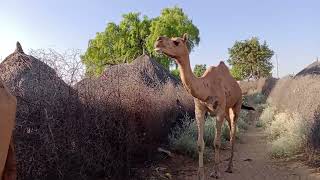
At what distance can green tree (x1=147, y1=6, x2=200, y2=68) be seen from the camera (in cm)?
4128

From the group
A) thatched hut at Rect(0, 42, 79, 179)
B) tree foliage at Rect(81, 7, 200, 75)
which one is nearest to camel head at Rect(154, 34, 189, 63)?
thatched hut at Rect(0, 42, 79, 179)

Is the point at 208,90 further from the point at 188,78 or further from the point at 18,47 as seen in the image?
the point at 18,47

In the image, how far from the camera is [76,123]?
636 cm

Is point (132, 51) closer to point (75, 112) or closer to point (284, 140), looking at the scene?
point (284, 140)

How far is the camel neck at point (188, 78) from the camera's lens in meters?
7.11

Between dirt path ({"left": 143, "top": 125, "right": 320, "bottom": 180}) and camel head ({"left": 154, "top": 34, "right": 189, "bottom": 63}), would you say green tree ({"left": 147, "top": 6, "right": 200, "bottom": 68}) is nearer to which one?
dirt path ({"left": 143, "top": 125, "right": 320, "bottom": 180})

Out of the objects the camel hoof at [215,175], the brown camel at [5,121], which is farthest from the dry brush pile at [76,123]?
the brown camel at [5,121]

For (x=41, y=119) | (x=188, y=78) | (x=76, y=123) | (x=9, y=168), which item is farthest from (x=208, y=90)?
(x=9, y=168)

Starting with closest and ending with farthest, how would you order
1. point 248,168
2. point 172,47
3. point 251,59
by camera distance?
point 172,47
point 248,168
point 251,59

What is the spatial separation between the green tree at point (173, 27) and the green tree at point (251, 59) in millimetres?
8205

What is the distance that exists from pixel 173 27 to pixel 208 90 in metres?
35.5

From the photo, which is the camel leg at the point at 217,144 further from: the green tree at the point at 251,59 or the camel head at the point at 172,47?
the green tree at the point at 251,59

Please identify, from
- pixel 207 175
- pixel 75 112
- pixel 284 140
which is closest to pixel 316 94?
pixel 284 140

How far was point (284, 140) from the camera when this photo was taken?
1031 cm
